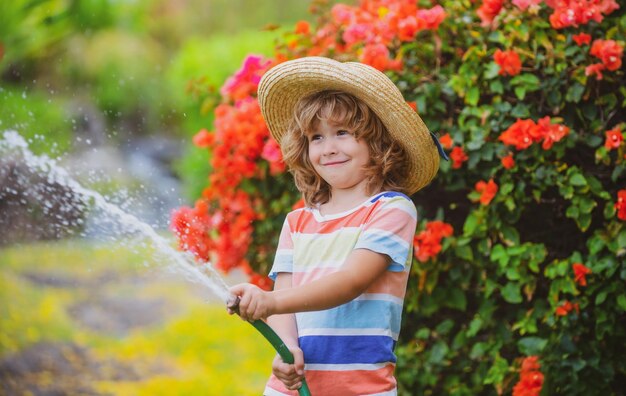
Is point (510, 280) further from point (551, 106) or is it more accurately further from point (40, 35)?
point (40, 35)

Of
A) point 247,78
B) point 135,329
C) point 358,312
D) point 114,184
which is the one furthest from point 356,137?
point 114,184

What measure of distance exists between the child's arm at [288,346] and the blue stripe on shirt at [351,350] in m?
0.04

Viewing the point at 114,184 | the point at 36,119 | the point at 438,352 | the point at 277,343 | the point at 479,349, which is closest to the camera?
the point at 277,343

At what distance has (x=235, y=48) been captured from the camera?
6.82 m

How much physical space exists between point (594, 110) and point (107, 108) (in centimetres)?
536

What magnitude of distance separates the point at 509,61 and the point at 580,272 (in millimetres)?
637

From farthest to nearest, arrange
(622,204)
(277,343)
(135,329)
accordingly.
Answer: (135,329) < (622,204) < (277,343)

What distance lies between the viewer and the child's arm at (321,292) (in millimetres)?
1717

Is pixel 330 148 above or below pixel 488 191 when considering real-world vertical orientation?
below

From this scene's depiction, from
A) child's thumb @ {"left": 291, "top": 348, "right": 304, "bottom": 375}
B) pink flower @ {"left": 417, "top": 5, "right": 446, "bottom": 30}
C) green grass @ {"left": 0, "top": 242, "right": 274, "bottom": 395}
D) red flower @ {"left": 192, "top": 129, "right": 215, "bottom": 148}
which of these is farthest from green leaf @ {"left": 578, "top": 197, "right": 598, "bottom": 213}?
green grass @ {"left": 0, "top": 242, "right": 274, "bottom": 395}

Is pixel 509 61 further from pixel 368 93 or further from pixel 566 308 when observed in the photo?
pixel 368 93

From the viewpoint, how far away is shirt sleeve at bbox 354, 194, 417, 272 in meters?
1.88

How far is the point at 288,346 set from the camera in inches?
76.9

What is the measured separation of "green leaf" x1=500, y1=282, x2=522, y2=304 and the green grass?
2242 millimetres
